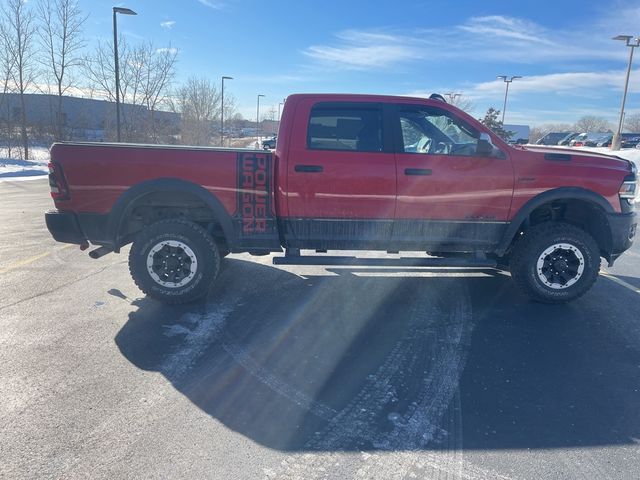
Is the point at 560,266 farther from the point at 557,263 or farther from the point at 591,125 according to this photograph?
the point at 591,125

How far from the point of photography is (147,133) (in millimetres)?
30062

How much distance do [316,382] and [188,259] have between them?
2.22 m

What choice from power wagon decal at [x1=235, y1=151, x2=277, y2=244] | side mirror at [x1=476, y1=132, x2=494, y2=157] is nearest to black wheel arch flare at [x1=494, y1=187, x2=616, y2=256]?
side mirror at [x1=476, y1=132, x2=494, y2=157]

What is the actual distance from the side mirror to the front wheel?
1.11 metres

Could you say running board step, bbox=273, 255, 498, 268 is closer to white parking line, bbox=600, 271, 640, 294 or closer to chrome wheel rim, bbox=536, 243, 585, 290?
chrome wheel rim, bbox=536, 243, 585, 290

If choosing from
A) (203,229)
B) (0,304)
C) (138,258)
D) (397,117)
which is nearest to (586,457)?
(397,117)

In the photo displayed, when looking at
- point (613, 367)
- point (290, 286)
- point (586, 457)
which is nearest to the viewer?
point (586, 457)

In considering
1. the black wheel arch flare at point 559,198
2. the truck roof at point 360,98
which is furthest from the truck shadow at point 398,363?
the truck roof at point 360,98

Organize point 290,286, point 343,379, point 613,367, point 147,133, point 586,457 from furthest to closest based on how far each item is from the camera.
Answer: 1. point 147,133
2. point 290,286
3. point 613,367
4. point 343,379
5. point 586,457

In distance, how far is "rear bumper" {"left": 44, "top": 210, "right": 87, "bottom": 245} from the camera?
4879 mm

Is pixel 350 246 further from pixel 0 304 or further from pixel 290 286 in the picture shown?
pixel 0 304

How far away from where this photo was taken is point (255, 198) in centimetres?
486

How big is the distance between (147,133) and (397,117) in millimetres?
28436

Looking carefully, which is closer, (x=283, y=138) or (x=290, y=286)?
(x=283, y=138)
